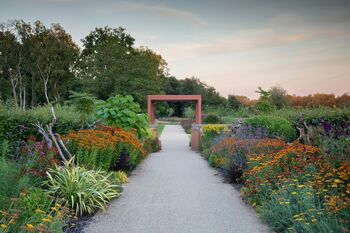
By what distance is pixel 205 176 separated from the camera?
8617 mm

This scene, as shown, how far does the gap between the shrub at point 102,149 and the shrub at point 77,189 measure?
0.99m

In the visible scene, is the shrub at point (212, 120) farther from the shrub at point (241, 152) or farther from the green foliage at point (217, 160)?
the shrub at point (241, 152)

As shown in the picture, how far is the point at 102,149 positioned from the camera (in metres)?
7.00

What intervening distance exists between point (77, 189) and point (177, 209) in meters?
1.62

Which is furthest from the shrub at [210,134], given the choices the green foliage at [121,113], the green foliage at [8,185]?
the green foliage at [8,185]

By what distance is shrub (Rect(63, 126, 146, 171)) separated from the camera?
675 cm

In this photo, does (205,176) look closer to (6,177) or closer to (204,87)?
(6,177)

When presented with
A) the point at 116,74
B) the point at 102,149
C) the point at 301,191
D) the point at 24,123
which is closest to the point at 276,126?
the point at 102,149

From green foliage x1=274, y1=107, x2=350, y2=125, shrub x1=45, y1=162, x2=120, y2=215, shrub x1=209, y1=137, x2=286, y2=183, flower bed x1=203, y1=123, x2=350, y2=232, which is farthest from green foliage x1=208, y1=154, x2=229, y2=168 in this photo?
green foliage x1=274, y1=107, x2=350, y2=125

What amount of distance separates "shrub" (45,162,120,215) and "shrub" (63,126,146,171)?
99cm

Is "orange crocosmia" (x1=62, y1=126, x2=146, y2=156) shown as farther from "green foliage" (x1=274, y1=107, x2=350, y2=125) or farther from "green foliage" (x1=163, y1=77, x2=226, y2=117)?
"green foliage" (x1=163, y1=77, x2=226, y2=117)

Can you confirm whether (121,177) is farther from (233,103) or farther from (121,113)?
(233,103)

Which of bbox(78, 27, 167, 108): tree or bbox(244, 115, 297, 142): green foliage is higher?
bbox(78, 27, 167, 108): tree

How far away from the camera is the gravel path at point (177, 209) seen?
4.56 meters
